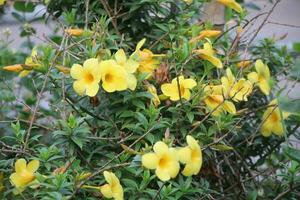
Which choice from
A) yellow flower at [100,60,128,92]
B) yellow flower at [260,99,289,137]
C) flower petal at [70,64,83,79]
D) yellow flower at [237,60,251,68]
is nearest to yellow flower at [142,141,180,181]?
yellow flower at [100,60,128,92]

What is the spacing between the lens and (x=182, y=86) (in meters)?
1.96

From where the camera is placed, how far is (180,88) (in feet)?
6.39

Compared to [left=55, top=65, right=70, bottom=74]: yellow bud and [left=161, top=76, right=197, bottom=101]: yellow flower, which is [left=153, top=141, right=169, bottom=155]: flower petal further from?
[left=55, top=65, right=70, bottom=74]: yellow bud

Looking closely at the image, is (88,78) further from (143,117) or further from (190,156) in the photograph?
(190,156)

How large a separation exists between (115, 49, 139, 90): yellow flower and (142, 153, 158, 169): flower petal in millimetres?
288

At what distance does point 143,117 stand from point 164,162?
0.78 ft

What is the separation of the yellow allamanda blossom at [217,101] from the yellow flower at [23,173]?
22.4 inches

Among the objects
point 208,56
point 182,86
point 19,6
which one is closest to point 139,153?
point 182,86

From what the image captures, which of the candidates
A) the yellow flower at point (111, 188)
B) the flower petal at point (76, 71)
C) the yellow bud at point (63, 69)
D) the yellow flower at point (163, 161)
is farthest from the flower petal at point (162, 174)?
the yellow bud at point (63, 69)

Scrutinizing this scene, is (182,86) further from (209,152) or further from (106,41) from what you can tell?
(106,41)

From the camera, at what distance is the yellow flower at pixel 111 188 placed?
174 cm

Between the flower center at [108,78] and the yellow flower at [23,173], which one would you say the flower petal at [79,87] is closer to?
the flower center at [108,78]

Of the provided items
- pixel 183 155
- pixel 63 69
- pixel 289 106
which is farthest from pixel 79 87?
pixel 289 106

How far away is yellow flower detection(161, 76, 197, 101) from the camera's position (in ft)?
6.41
